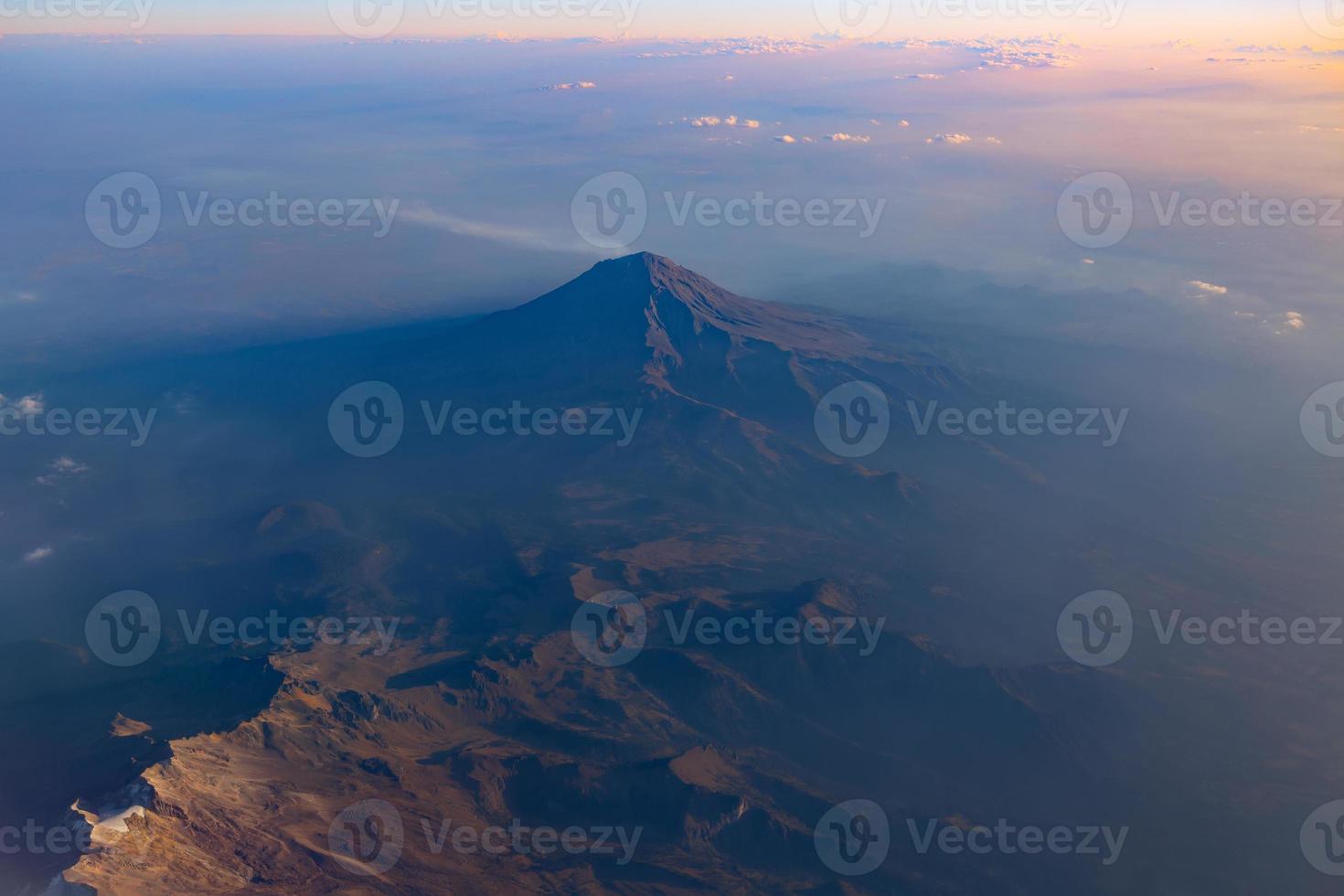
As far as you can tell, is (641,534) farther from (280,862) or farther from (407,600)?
(280,862)

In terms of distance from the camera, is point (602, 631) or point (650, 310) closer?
point (602, 631)

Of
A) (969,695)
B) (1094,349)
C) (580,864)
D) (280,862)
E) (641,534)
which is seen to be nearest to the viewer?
(280,862)

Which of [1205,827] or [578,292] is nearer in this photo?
[1205,827]

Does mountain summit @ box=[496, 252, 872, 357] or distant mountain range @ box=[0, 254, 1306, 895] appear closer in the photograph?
distant mountain range @ box=[0, 254, 1306, 895]

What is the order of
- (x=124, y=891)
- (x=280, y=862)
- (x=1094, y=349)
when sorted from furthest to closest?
(x=1094, y=349) < (x=280, y=862) < (x=124, y=891)

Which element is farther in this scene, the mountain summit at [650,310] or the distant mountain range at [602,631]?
the mountain summit at [650,310]

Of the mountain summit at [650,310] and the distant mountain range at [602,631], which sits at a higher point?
the mountain summit at [650,310]

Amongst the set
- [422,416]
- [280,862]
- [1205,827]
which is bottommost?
[1205,827]

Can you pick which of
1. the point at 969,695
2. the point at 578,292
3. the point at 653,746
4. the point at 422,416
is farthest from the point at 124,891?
the point at 578,292

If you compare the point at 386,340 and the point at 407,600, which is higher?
the point at 386,340

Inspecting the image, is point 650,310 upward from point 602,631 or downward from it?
upward

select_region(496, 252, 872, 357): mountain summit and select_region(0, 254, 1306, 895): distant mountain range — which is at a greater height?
select_region(496, 252, 872, 357): mountain summit
